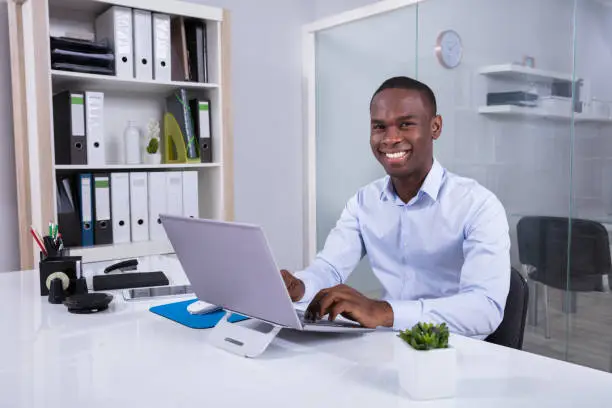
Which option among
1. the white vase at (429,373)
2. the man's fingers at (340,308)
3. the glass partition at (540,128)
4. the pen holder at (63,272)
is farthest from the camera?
the glass partition at (540,128)

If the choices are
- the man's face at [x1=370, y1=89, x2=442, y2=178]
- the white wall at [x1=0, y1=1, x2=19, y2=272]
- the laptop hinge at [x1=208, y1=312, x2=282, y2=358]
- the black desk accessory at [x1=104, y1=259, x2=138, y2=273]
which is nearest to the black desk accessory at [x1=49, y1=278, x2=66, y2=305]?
the black desk accessory at [x1=104, y1=259, x2=138, y2=273]

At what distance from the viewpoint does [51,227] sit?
5.37 ft

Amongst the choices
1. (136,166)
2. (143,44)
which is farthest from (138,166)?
(143,44)

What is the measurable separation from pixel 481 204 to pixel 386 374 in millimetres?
739

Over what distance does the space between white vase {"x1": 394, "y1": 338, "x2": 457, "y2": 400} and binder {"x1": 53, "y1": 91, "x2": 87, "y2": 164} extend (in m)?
2.20

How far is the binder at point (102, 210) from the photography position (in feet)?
9.04

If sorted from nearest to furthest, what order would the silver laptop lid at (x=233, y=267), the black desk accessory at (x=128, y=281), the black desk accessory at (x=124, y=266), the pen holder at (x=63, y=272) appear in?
1. the silver laptop lid at (x=233, y=267)
2. the pen holder at (x=63, y=272)
3. the black desk accessory at (x=128, y=281)
4. the black desk accessory at (x=124, y=266)

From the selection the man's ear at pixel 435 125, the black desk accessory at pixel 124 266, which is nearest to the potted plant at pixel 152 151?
the black desk accessory at pixel 124 266

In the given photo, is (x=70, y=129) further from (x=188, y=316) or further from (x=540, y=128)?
(x=540, y=128)

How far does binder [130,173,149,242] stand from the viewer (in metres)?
2.85

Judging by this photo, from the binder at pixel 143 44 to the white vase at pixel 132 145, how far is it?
0.32 metres

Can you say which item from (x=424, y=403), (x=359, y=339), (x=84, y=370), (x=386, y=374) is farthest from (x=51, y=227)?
(x=424, y=403)

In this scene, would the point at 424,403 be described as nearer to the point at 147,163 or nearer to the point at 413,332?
the point at 413,332

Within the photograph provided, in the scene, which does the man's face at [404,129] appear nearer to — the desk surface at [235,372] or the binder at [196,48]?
the desk surface at [235,372]
